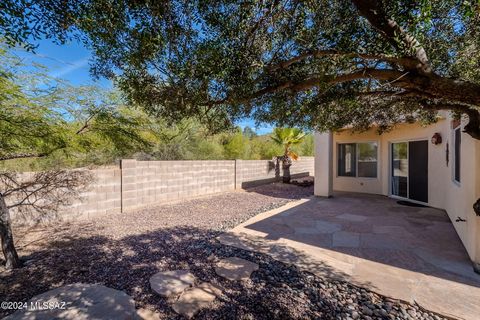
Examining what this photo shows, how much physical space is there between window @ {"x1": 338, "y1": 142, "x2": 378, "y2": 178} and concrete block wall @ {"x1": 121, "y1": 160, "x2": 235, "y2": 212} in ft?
18.0

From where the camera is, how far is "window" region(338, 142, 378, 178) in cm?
1015

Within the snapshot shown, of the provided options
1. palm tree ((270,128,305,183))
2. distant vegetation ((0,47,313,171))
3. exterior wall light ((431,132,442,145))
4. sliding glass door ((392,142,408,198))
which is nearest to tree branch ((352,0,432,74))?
distant vegetation ((0,47,313,171))

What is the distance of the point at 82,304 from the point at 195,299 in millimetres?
1320

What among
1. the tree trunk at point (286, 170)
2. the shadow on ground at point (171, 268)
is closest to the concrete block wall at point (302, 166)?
the tree trunk at point (286, 170)

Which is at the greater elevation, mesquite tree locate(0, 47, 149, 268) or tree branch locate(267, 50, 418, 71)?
tree branch locate(267, 50, 418, 71)

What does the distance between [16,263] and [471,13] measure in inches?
243

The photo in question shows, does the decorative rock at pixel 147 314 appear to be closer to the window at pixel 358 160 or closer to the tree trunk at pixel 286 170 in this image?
the window at pixel 358 160

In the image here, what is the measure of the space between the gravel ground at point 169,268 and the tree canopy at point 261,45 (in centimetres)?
249

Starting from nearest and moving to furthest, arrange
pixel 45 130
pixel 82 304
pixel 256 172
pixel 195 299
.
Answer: pixel 82 304 → pixel 195 299 → pixel 45 130 → pixel 256 172

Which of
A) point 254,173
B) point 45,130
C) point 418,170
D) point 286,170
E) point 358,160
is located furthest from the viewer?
point 286,170

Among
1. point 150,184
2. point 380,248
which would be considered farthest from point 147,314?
point 150,184

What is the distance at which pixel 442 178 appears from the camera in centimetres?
721

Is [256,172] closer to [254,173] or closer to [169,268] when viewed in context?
[254,173]

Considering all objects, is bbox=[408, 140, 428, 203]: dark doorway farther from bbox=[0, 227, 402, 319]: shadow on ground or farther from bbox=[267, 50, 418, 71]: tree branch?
bbox=[267, 50, 418, 71]: tree branch
